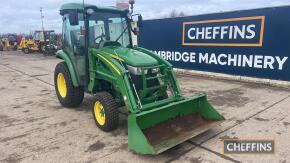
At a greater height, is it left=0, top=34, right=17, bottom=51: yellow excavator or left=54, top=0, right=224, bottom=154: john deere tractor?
left=0, top=34, right=17, bottom=51: yellow excavator

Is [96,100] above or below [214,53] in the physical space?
below

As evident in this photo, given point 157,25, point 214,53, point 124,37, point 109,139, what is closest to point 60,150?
point 109,139

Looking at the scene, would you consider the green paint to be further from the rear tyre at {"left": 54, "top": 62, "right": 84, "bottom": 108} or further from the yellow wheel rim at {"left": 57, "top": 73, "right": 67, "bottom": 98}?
the yellow wheel rim at {"left": 57, "top": 73, "right": 67, "bottom": 98}

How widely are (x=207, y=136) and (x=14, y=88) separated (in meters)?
6.83

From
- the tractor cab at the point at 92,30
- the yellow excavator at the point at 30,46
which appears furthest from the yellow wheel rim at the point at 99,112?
the yellow excavator at the point at 30,46

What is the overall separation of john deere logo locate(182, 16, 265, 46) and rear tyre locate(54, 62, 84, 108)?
5.62 metres

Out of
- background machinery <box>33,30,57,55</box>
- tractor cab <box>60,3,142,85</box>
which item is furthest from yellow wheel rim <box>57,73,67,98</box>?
background machinery <box>33,30,57,55</box>

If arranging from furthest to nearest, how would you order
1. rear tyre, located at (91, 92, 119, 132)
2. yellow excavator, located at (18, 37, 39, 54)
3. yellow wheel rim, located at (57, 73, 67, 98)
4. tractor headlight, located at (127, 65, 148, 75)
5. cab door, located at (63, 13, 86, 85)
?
yellow excavator, located at (18, 37, 39, 54), yellow wheel rim, located at (57, 73, 67, 98), cab door, located at (63, 13, 86, 85), tractor headlight, located at (127, 65, 148, 75), rear tyre, located at (91, 92, 119, 132)

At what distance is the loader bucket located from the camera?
11.4ft

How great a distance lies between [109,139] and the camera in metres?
4.20

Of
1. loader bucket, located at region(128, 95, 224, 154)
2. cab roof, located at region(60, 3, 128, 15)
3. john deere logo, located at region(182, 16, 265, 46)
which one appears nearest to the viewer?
loader bucket, located at region(128, 95, 224, 154)

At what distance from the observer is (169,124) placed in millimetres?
4051

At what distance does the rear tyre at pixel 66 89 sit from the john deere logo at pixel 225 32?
562cm

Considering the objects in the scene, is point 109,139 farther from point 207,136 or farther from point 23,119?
point 23,119
